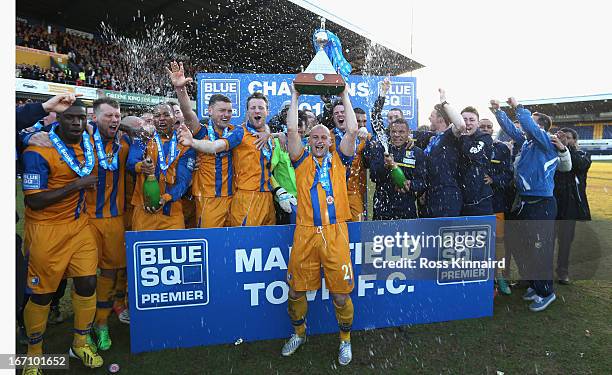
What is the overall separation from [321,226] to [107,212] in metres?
2.06

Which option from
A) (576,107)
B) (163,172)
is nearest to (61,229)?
(163,172)

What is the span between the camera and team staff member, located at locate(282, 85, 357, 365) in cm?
327

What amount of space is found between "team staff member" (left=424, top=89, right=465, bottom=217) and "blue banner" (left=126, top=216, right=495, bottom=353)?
1.07 feet

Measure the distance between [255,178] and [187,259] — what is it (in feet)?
3.62

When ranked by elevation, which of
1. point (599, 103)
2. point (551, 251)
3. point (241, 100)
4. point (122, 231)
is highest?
point (599, 103)

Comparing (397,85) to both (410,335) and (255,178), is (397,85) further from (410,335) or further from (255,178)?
(410,335)

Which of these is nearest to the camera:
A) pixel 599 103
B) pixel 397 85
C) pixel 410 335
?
pixel 410 335

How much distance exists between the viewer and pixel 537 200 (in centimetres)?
464

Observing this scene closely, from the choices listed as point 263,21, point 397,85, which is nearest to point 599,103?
point 263,21

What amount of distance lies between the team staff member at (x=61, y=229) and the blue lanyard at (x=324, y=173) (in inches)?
73.2

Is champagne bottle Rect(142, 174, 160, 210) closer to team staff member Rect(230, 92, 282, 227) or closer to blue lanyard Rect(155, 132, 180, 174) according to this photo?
blue lanyard Rect(155, 132, 180, 174)

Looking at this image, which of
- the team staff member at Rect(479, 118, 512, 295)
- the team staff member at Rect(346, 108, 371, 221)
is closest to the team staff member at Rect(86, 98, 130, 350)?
the team staff member at Rect(346, 108, 371, 221)

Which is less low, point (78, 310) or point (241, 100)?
point (241, 100)

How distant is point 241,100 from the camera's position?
23.3ft
